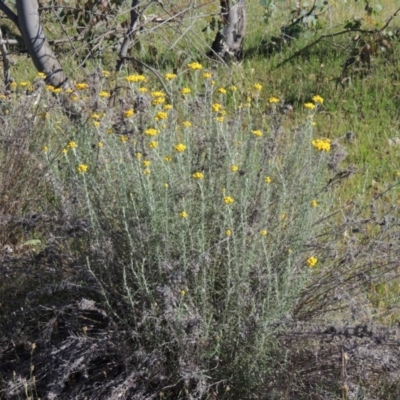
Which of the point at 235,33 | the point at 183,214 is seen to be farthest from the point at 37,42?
the point at 235,33

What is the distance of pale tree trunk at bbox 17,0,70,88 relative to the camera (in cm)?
483

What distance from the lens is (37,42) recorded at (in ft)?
16.3

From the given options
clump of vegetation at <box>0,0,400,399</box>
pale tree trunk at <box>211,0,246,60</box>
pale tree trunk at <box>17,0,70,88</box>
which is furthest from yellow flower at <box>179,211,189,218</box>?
pale tree trunk at <box>211,0,246,60</box>

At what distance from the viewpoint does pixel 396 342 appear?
274 centimetres

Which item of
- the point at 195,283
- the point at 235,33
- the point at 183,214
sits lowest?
the point at 235,33

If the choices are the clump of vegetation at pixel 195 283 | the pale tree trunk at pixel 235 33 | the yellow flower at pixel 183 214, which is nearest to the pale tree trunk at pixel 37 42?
the clump of vegetation at pixel 195 283

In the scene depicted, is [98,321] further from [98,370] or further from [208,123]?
[208,123]

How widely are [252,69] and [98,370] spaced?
4.04 m

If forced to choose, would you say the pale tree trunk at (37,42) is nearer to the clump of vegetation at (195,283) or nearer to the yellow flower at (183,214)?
the clump of vegetation at (195,283)

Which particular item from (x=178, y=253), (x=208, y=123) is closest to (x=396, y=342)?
(x=178, y=253)

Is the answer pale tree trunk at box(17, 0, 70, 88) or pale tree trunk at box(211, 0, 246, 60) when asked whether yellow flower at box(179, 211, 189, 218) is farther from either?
pale tree trunk at box(211, 0, 246, 60)

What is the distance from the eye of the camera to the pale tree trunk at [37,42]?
190 inches

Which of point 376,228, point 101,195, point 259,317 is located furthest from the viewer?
point 376,228

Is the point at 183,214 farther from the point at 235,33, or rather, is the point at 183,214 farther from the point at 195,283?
the point at 235,33
